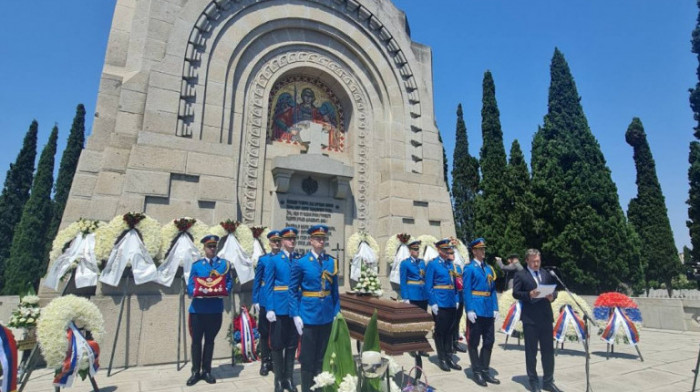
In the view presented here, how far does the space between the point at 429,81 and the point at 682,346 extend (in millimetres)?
9731

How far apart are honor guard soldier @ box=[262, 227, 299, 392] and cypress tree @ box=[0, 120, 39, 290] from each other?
30.7 meters

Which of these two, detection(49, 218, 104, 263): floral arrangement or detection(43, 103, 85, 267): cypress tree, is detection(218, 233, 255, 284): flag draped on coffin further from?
detection(43, 103, 85, 267): cypress tree

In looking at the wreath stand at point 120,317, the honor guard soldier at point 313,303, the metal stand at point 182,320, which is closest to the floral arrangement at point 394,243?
the honor guard soldier at point 313,303

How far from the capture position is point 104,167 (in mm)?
7969

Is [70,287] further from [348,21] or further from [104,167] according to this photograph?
[348,21]

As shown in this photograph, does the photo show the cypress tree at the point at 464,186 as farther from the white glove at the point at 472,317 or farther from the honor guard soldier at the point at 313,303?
the honor guard soldier at the point at 313,303

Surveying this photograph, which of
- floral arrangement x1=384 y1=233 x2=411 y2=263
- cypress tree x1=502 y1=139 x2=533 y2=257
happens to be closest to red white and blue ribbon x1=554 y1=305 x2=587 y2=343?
floral arrangement x1=384 y1=233 x2=411 y2=263

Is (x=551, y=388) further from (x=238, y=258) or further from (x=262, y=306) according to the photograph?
(x=238, y=258)

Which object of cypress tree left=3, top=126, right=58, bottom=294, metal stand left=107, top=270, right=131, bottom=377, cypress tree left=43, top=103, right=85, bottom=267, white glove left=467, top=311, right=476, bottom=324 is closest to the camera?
white glove left=467, top=311, right=476, bottom=324

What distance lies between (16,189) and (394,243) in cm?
3045

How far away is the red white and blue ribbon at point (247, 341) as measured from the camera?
6.73 meters

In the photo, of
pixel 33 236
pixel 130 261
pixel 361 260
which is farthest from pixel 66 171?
pixel 361 260

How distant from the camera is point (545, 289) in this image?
5.12 metres

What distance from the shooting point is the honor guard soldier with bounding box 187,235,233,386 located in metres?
5.59
